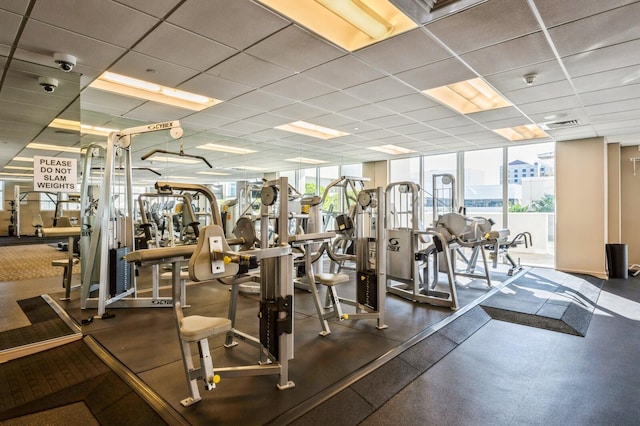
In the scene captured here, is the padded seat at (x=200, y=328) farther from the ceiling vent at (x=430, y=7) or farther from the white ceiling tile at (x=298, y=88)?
the white ceiling tile at (x=298, y=88)

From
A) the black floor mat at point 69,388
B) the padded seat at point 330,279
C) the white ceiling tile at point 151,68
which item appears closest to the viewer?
the black floor mat at point 69,388

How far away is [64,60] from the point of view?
322 cm

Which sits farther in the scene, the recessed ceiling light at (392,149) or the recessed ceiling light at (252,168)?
the recessed ceiling light at (252,168)

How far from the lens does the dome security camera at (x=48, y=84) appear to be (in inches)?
142

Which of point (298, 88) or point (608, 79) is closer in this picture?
point (608, 79)

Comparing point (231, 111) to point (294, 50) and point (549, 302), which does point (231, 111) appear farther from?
point (549, 302)

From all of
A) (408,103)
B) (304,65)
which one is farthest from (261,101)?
(408,103)

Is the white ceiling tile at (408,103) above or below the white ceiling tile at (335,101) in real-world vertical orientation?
below

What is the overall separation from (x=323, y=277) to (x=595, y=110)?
15.2 ft

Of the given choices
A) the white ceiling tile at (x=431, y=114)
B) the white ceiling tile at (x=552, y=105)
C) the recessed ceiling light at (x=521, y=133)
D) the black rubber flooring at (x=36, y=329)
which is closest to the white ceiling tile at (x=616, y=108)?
the white ceiling tile at (x=552, y=105)

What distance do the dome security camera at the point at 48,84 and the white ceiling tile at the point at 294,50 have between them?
2216 mm

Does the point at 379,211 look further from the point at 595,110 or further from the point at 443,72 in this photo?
the point at 595,110

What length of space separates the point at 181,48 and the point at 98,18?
66 cm

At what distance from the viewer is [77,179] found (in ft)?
12.6
